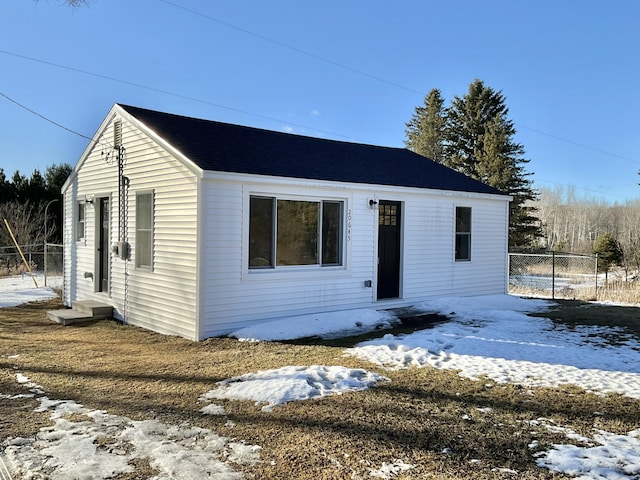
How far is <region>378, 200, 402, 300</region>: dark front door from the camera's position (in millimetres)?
10977

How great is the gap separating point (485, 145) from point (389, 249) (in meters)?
24.0

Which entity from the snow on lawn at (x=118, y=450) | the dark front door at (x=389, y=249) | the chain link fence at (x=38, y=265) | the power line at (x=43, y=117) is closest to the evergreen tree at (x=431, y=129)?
the chain link fence at (x=38, y=265)

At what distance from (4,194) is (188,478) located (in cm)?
2725

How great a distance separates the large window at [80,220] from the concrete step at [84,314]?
6.80ft

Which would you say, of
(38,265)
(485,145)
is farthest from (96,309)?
(485,145)

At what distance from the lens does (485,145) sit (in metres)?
32.3

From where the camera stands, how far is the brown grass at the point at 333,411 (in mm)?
3602

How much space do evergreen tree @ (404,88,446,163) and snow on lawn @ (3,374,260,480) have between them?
117 feet

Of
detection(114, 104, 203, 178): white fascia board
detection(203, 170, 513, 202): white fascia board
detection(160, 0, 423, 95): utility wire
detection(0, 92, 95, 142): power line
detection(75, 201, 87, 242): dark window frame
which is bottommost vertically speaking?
detection(75, 201, 87, 242): dark window frame

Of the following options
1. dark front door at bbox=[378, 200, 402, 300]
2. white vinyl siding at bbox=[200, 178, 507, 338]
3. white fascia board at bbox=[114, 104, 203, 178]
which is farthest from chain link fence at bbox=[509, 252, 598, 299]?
white fascia board at bbox=[114, 104, 203, 178]

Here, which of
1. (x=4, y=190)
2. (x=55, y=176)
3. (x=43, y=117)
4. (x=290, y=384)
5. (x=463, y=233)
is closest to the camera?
(x=290, y=384)

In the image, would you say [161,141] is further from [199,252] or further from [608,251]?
[608,251]

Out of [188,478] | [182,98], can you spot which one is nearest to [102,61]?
[182,98]

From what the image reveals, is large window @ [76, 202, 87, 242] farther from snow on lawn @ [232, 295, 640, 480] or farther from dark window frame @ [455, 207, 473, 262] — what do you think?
dark window frame @ [455, 207, 473, 262]
